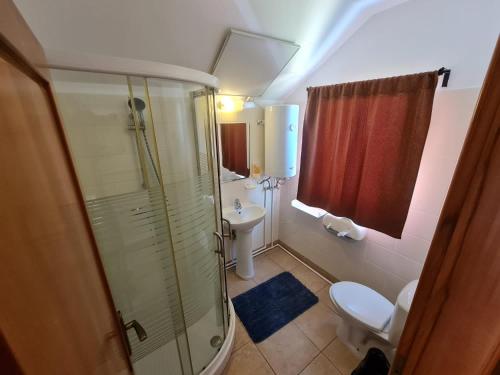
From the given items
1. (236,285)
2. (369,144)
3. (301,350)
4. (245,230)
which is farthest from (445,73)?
(236,285)

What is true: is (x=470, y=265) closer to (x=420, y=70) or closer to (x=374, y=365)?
(x=374, y=365)

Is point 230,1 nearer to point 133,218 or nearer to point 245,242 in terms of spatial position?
point 133,218

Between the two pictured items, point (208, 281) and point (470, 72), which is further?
point (208, 281)

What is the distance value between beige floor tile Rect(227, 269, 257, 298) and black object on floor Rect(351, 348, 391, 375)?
1.16 m

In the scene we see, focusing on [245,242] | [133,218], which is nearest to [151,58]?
[133,218]

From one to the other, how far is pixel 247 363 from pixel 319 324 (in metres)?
0.70

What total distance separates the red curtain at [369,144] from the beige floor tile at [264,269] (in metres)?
1.00

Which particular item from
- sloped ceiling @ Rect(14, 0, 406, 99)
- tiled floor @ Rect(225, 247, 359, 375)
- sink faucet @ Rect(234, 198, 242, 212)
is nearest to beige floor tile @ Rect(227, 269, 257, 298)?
tiled floor @ Rect(225, 247, 359, 375)

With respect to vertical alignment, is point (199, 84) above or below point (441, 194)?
above

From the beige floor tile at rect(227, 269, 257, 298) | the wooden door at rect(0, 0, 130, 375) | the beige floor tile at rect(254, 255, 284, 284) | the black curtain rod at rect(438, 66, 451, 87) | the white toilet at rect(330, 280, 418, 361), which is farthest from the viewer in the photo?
the beige floor tile at rect(254, 255, 284, 284)

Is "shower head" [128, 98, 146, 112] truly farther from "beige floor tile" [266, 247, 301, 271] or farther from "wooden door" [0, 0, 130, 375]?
"beige floor tile" [266, 247, 301, 271]

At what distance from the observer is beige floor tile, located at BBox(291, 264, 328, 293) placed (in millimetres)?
2207

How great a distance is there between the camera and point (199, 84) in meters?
1.14

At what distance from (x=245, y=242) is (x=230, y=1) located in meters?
1.98
